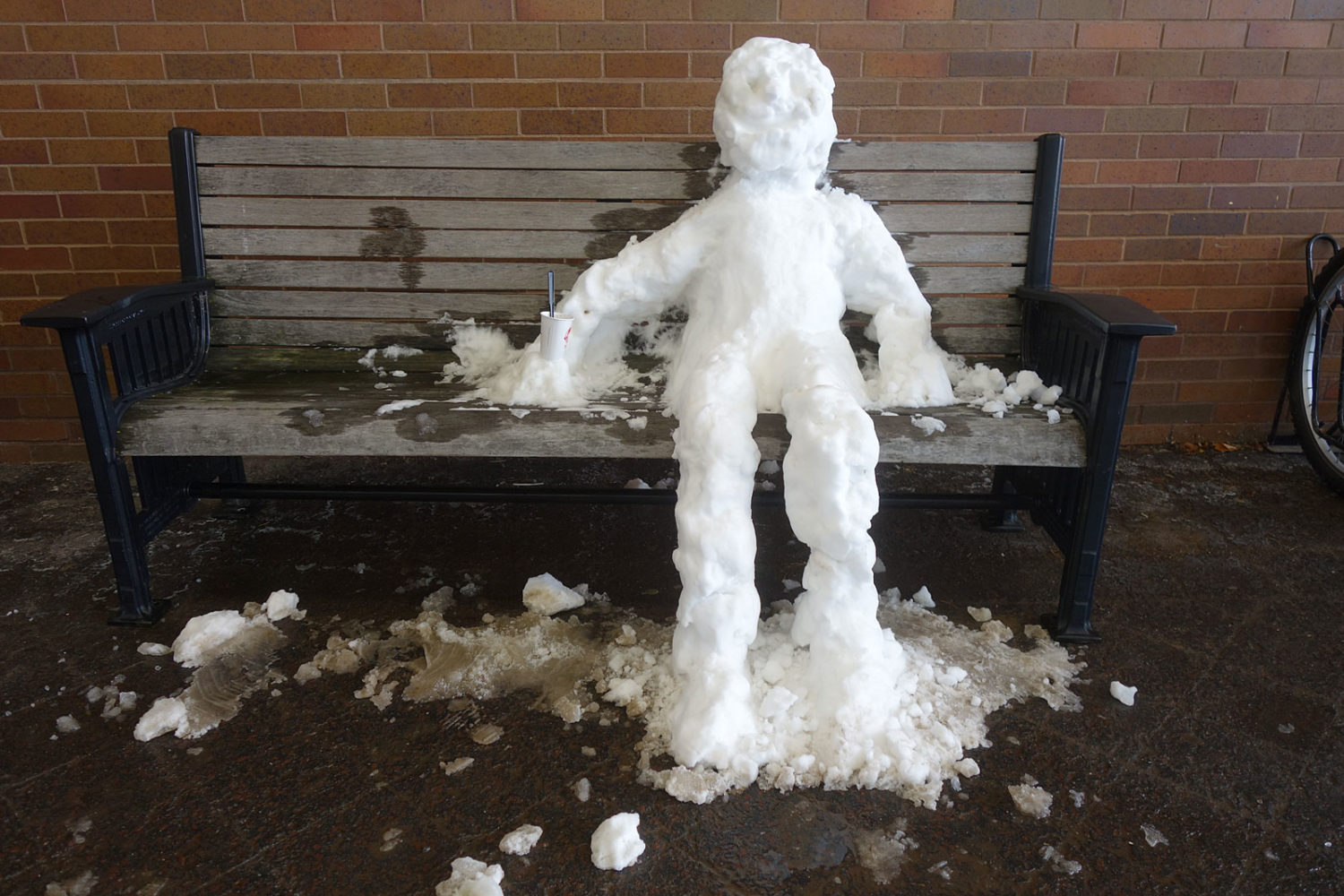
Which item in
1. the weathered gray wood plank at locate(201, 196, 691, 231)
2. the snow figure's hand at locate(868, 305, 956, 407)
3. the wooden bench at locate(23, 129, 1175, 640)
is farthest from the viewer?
the weathered gray wood plank at locate(201, 196, 691, 231)

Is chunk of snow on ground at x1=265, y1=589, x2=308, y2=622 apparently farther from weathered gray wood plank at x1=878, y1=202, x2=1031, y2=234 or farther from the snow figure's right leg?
weathered gray wood plank at x1=878, y1=202, x2=1031, y2=234

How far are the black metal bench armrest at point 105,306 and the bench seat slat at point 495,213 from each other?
24 centimetres

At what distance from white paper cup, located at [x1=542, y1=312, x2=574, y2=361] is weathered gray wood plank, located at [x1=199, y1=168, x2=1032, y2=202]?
0.52 meters

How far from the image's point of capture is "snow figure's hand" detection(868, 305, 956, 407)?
2.15 m

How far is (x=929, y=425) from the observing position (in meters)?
1.98

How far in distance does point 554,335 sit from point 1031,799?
1.36 m

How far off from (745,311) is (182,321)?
4.85ft

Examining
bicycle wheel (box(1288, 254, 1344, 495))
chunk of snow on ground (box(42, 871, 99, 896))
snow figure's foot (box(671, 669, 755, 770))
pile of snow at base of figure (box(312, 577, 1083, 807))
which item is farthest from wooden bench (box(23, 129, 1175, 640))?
bicycle wheel (box(1288, 254, 1344, 495))

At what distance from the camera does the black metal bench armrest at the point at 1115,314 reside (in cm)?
186

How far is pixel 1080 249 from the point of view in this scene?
327cm

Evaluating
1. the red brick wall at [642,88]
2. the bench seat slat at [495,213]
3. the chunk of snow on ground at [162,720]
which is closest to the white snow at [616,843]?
the chunk of snow on ground at [162,720]

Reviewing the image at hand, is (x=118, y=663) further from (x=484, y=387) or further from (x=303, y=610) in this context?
(x=484, y=387)

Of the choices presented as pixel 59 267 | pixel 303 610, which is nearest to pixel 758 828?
pixel 303 610

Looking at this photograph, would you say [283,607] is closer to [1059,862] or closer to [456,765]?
[456,765]
